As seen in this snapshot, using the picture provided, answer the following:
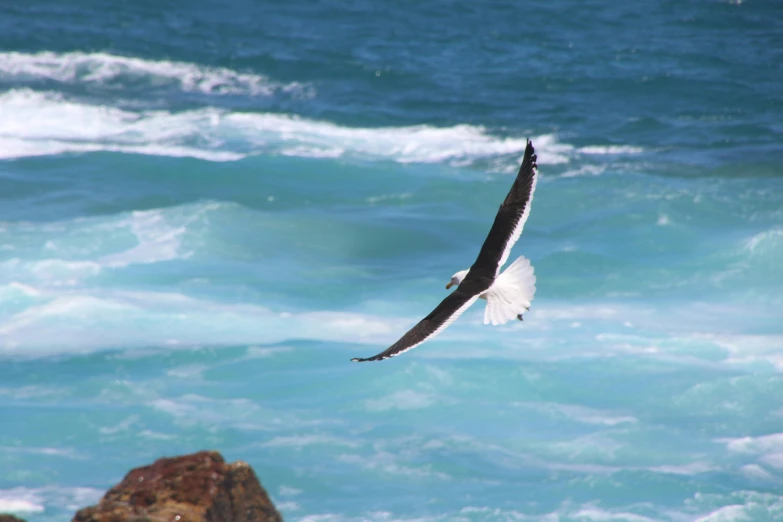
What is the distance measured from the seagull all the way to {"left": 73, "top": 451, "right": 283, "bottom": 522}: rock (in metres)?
1.35

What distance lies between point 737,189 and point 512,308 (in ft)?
35.5

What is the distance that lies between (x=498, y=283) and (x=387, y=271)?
6.65 meters

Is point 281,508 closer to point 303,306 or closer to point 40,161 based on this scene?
point 303,306

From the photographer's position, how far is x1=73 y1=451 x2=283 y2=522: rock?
14.5 ft

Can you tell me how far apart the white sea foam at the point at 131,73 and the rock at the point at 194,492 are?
18.4 metres

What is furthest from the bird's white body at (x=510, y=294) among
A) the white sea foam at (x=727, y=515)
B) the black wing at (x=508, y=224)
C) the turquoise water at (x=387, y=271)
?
the white sea foam at (x=727, y=515)

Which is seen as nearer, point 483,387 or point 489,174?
point 483,387

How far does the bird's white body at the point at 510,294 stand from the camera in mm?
6574

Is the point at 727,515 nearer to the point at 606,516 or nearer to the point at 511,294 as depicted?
the point at 606,516

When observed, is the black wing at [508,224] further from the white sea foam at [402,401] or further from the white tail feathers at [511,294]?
the white sea foam at [402,401]

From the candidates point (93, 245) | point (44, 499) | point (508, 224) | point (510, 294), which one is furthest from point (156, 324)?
point (510, 294)

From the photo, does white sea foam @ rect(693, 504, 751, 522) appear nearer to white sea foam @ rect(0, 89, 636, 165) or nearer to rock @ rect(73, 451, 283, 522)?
rock @ rect(73, 451, 283, 522)

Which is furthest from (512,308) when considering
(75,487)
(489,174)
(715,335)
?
(489,174)

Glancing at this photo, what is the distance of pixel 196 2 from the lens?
29.2 m
